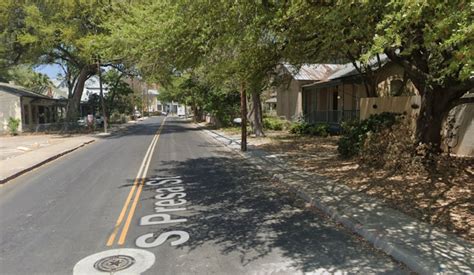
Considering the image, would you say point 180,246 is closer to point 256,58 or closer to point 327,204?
point 327,204

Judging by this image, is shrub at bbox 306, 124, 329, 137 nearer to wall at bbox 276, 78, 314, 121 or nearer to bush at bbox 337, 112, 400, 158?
wall at bbox 276, 78, 314, 121

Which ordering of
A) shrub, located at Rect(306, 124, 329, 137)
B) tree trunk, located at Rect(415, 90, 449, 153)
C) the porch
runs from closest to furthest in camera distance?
tree trunk, located at Rect(415, 90, 449, 153)
shrub, located at Rect(306, 124, 329, 137)
the porch

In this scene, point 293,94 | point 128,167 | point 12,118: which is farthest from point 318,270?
point 12,118

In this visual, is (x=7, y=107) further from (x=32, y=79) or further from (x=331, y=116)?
(x=32, y=79)

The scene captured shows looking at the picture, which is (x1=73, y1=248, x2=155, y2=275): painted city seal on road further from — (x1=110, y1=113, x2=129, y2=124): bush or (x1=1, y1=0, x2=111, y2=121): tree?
Result: (x1=110, y1=113, x2=129, y2=124): bush

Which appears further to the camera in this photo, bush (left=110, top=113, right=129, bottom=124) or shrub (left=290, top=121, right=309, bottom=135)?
bush (left=110, top=113, right=129, bottom=124)

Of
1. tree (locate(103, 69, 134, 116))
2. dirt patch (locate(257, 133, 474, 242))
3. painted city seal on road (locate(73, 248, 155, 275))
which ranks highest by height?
tree (locate(103, 69, 134, 116))

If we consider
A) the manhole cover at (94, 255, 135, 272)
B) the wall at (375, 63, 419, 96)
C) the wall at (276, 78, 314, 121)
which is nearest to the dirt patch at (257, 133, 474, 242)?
the manhole cover at (94, 255, 135, 272)

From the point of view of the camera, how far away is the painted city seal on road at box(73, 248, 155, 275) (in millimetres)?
4957

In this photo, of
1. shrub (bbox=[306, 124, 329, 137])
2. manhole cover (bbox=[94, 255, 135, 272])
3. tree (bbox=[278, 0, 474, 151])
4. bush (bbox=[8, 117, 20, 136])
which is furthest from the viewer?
bush (bbox=[8, 117, 20, 136])

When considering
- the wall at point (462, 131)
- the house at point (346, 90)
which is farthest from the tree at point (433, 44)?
the house at point (346, 90)

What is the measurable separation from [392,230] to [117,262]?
13.2 feet

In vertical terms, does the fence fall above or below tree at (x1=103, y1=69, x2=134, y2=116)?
below

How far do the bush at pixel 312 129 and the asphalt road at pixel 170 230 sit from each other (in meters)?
13.8
